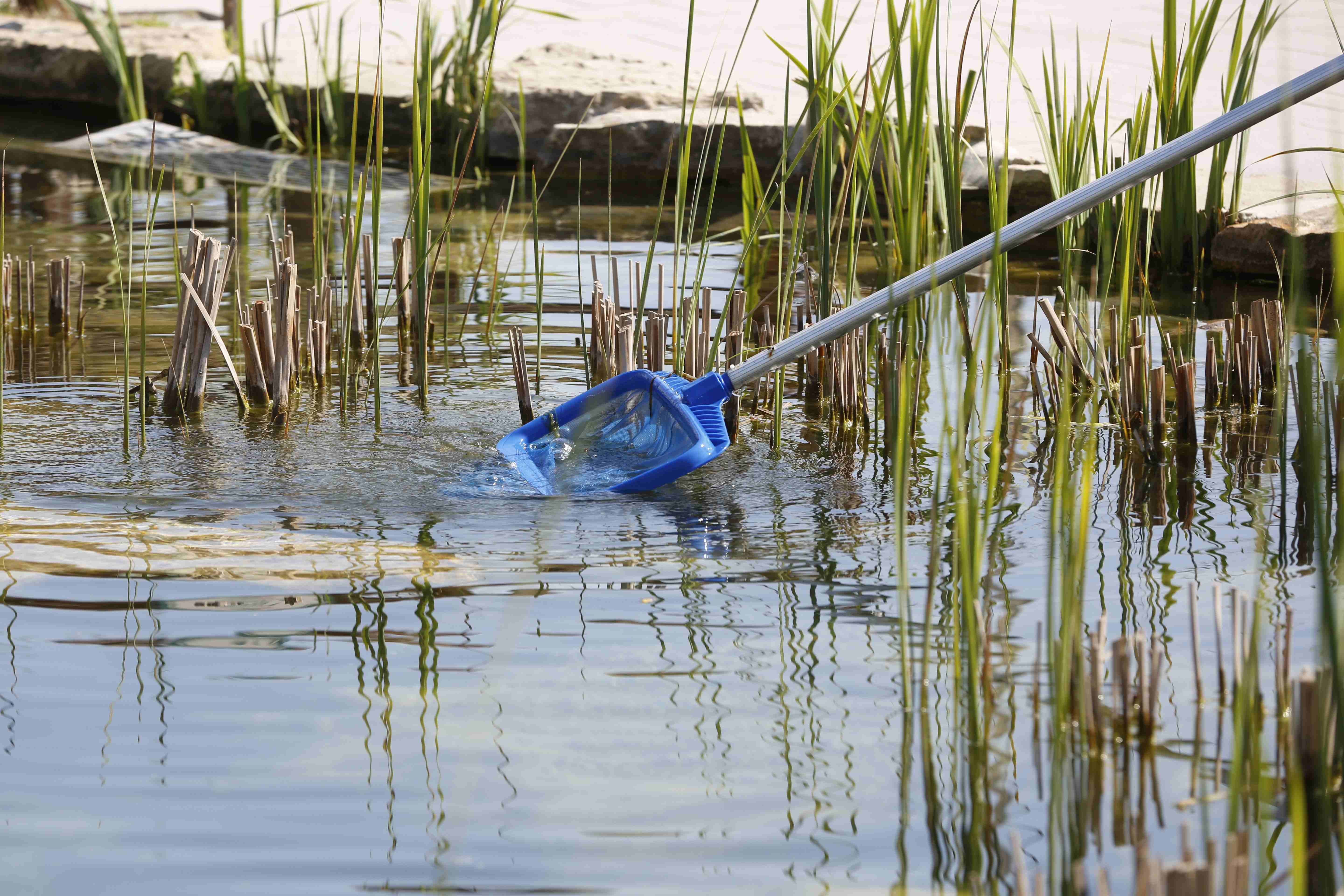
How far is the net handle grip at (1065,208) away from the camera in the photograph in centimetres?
246

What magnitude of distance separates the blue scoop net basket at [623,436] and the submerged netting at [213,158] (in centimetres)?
396

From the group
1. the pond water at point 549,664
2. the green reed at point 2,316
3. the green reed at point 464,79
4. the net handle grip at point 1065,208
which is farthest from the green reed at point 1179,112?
the green reed at point 464,79

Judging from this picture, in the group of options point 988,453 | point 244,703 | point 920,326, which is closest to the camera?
point 244,703

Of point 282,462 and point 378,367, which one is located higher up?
point 378,367

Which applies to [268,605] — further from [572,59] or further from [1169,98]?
[572,59]

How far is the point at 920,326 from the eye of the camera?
3320 mm

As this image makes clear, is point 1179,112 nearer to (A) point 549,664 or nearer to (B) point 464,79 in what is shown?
(A) point 549,664

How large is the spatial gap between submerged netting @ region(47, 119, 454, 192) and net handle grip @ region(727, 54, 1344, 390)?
4.32 metres

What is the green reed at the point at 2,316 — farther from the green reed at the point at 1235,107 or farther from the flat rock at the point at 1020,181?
the flat rock at the point at 1020,181

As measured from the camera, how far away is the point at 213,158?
7539mm

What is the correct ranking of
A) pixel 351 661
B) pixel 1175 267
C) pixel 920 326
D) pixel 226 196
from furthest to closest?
pixel 226 196 → pixel 1175 267 → pixel 920 326 → pixel 351 661

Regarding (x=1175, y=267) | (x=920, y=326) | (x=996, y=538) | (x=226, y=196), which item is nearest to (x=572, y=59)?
(x=226, y=196)

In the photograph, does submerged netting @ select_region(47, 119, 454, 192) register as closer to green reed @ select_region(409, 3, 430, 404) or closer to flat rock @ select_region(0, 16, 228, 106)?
flat rock @ select_region(0, 16, 228, 106)

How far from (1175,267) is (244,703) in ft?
12.3
